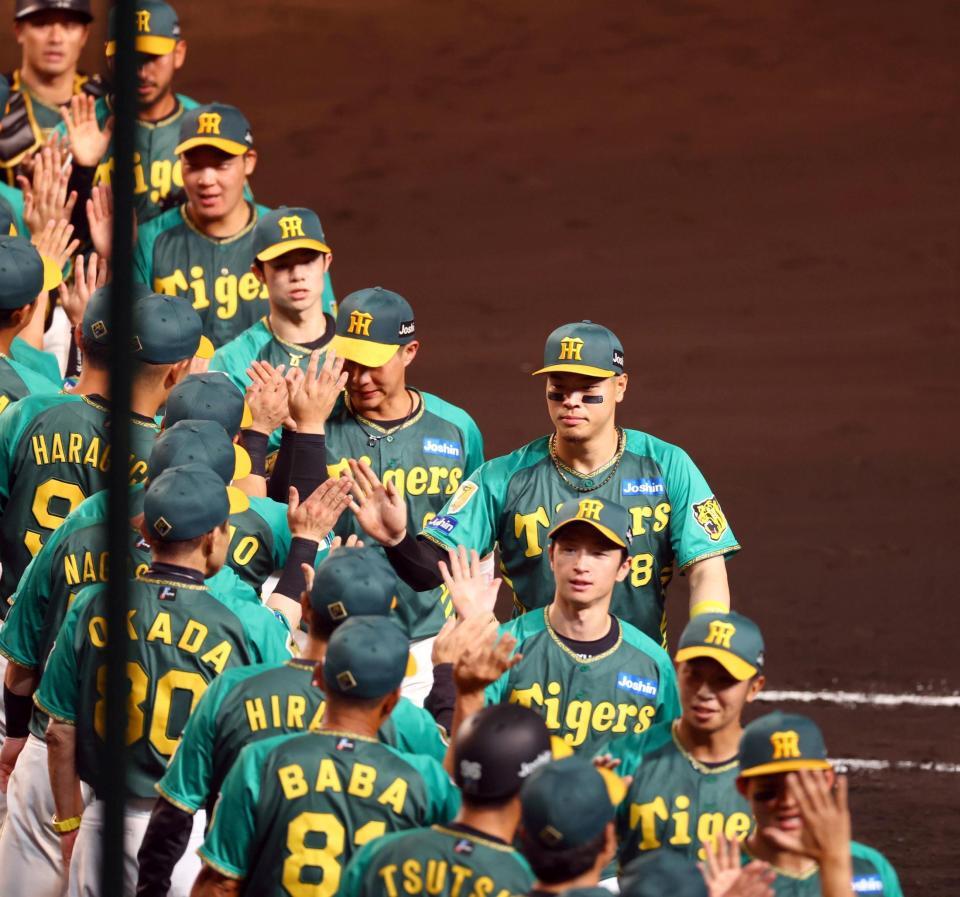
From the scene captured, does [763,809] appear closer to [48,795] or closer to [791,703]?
[48,795]

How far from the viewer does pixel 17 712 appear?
22.4 feet

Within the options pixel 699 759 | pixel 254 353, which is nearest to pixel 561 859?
pixel 699 759

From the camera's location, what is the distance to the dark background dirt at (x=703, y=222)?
1187 cm

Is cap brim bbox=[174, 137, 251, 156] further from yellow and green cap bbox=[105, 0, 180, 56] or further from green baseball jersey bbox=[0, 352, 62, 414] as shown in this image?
green baseball jersey bbox=[0, 352, 62, 414]

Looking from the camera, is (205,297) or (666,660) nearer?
→ (666,660)

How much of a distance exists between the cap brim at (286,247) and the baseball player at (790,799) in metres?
3.71

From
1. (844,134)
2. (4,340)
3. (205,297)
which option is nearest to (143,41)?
(205,297)

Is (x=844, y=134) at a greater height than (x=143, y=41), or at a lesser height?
greater

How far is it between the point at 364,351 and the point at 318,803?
9.89 ft

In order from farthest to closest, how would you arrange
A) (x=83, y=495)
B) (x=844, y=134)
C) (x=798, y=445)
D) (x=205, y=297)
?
(x=844, y=134)
(x=798, y=445)
(x=205, y=297)
(x=83, y=495)

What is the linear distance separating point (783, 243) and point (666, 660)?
27.5ft

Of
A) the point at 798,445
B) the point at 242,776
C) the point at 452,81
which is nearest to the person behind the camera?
the point at 242,776

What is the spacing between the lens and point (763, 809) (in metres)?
5.14

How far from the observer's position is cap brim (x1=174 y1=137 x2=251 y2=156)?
906 cm
